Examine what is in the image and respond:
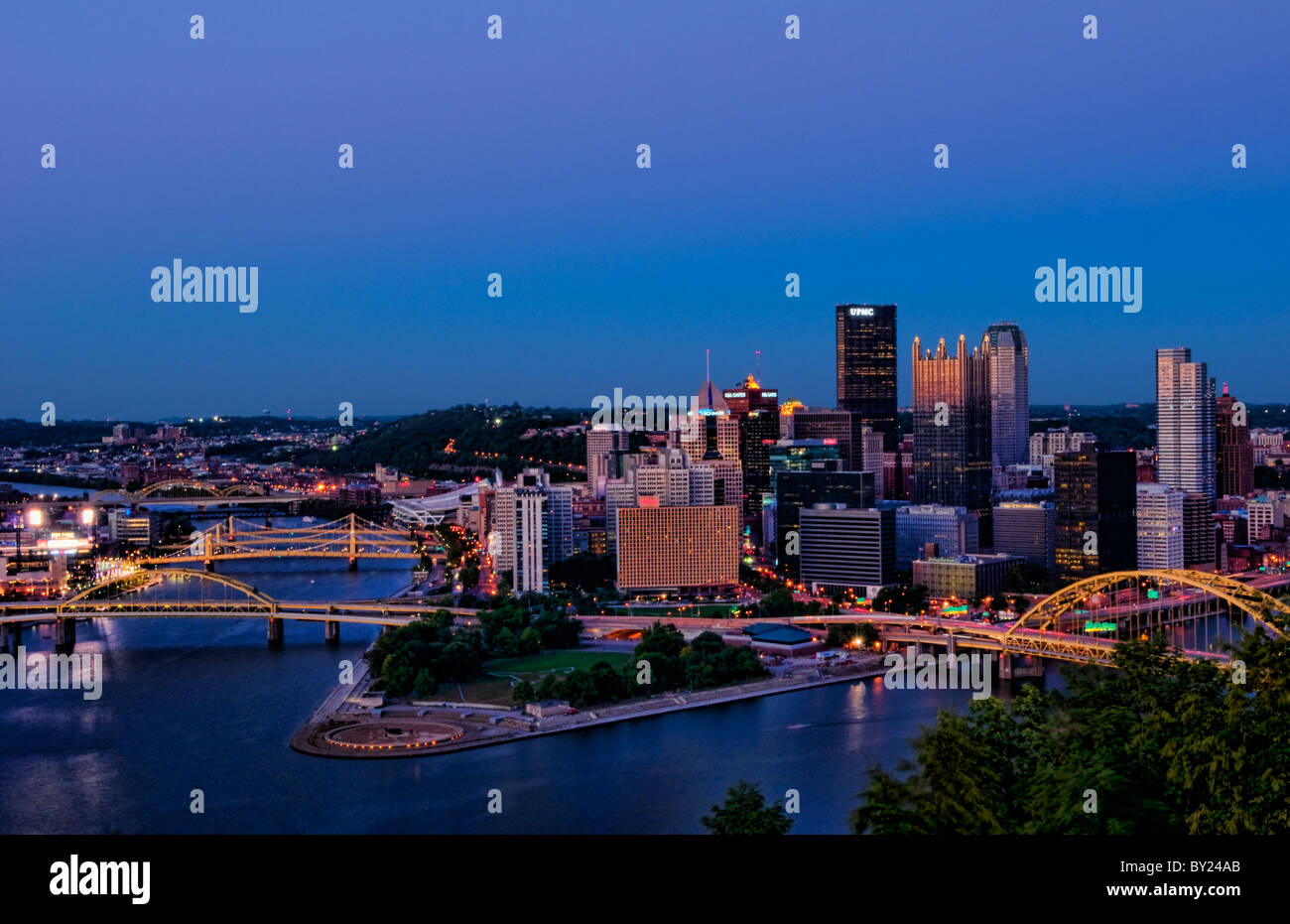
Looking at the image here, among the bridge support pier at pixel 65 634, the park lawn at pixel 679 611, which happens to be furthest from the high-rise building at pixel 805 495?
the bridge support pier at pixel 65 634

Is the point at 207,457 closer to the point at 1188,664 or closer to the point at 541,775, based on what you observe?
the point at 541,775

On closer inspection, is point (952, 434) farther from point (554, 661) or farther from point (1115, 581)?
point (554, 661)

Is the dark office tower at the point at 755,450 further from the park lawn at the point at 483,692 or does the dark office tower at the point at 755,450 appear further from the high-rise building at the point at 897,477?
the park lawn at the point at 483,692

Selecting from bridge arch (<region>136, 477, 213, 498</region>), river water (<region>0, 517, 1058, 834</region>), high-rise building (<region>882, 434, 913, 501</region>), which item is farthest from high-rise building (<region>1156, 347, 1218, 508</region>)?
bridge arch (<region>136, 477, 213, 498</region>)

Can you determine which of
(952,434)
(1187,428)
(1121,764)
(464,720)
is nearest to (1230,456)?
(1187,428)

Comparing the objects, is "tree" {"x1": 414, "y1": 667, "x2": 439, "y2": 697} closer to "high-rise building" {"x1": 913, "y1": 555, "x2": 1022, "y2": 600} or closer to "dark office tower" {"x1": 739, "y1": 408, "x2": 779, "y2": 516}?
"high-rise building" {"x1": 913, "y1": 555, "x2": 1022, "y2": 600}
